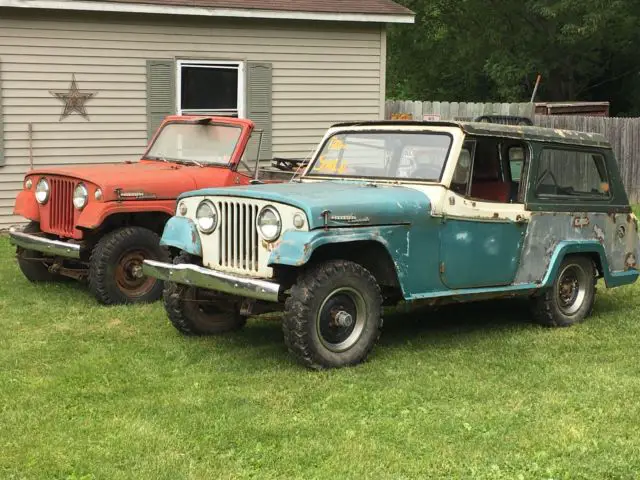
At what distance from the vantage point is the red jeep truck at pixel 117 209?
7.47m

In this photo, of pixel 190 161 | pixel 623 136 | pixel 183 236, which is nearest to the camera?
pixel 183 236

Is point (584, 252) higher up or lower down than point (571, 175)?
lower down

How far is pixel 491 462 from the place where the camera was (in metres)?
4.12

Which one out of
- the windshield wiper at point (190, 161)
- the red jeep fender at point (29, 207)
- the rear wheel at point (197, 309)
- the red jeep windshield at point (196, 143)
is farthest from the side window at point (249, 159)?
the rear wheel at point (197, 309)

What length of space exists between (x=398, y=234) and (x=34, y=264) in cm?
430

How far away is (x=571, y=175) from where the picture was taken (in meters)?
7.09

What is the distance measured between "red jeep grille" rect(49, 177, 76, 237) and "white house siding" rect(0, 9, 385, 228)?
15.1ft

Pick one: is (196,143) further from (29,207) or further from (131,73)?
(131,73)

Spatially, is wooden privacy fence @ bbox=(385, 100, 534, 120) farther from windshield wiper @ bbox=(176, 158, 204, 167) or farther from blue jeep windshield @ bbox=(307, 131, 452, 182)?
blue jeep windshield @ bbox=(307, 131, 452, 182)

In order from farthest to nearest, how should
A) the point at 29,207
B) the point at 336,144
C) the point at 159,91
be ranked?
the point at 159,91 < the point at 29,207 < the point at 336,144

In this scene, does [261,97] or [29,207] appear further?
[261,97]

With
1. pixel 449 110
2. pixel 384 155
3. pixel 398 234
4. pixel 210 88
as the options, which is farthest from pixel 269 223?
pixel 449 110

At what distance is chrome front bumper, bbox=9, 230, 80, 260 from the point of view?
745 cm

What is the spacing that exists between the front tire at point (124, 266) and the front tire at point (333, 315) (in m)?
2.34
